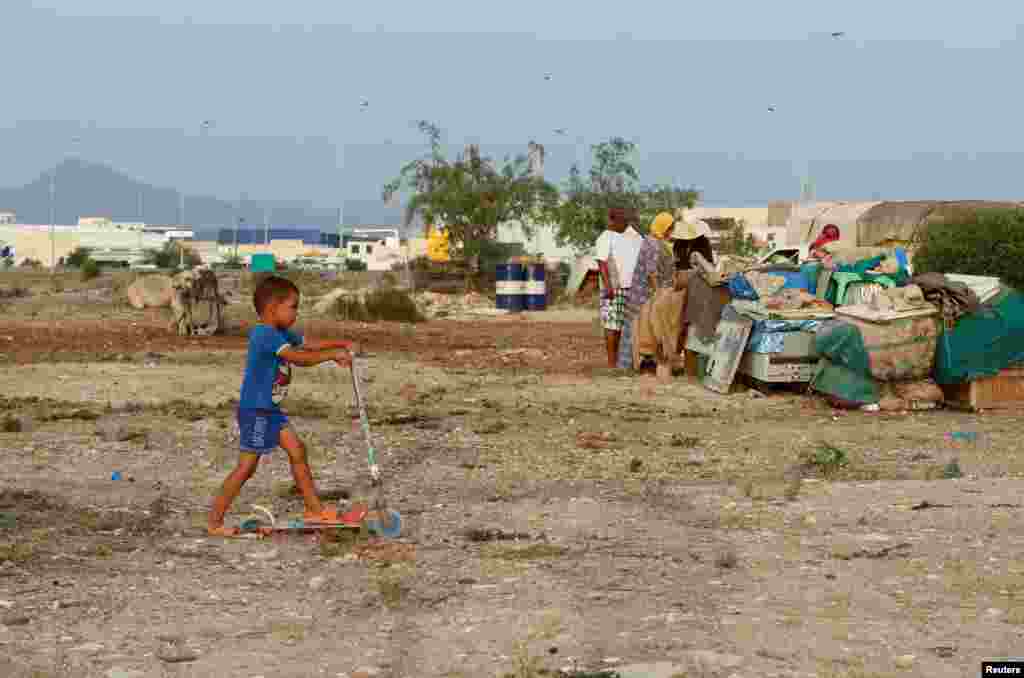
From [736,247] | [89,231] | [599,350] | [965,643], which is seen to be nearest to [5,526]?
[965,643]

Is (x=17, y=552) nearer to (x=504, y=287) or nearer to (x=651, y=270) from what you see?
(x=651, y=270)

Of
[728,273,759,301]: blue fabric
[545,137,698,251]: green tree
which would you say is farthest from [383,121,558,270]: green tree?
[728,273,759,301]: blue fabric

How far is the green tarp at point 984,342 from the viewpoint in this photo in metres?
13.4

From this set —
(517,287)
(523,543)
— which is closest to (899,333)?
(523,543)

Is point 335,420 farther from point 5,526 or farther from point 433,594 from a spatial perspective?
point 433,594

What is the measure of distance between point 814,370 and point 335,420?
4.65 meters

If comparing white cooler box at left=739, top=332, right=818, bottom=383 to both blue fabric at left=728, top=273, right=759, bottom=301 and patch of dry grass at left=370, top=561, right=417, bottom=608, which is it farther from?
patch of dry grass at left=370, top=561, right=417, bottom=608

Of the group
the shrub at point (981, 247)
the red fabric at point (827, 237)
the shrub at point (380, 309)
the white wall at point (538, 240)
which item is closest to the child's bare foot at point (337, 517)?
the red fabric at point (827, 237)

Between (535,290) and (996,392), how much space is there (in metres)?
20.8

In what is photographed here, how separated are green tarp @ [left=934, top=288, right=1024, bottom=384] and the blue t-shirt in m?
7.84

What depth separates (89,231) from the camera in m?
129

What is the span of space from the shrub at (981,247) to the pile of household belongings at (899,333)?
562 centimetres

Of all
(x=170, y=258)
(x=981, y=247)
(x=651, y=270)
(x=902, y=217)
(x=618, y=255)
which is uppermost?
(x=902, y=217)

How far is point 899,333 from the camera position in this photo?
526 inches
